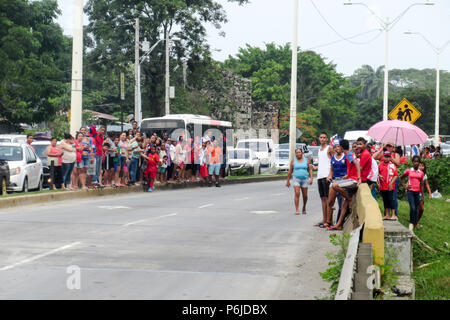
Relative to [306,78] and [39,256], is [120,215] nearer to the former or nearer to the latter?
[39,256]

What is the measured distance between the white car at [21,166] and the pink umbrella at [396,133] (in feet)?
34.2

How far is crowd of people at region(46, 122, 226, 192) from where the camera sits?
75.0 ft

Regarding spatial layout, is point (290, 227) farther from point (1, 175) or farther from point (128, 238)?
point (1, 175)

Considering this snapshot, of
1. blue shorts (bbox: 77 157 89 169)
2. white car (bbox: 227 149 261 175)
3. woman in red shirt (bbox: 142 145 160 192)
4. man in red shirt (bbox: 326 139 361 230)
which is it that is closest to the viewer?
man in red shirt (bbox: 326 139 361 230)

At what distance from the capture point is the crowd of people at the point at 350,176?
15844 mm

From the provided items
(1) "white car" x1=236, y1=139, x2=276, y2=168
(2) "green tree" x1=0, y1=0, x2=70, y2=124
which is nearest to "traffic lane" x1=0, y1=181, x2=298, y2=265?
(2) "green tree" x1=0, y1=0, x2=70, y2=124

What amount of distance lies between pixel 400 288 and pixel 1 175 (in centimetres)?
1518

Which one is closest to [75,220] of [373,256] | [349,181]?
[349,181]

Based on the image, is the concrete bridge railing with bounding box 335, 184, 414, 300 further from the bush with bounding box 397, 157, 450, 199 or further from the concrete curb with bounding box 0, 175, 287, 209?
the bush with bounding box 397, 157, 450, 199

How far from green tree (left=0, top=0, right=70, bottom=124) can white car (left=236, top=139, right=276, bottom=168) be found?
11740 mm

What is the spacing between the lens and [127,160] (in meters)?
26.4

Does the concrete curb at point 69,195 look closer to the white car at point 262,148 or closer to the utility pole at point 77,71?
the utility pole at point 77,71

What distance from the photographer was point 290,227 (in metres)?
16.3

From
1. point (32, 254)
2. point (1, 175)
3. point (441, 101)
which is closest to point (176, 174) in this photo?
point (1, 175)
